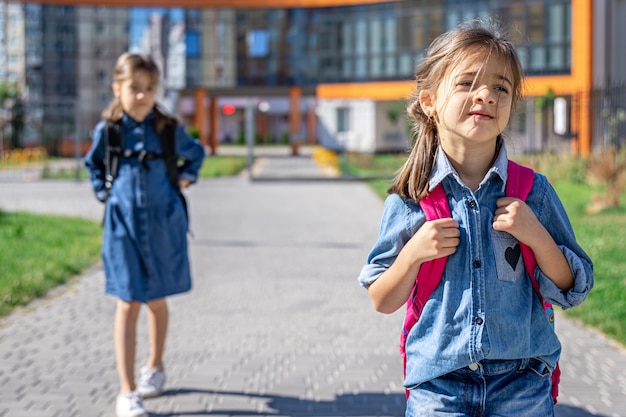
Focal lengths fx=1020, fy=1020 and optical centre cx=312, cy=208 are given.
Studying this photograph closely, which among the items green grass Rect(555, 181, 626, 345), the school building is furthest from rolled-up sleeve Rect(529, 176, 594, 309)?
the school building

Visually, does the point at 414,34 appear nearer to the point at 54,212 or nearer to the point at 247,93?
the point at 247,93

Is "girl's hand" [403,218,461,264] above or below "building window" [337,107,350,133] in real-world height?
below

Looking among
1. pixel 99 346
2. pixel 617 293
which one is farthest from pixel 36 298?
pixel 617 293

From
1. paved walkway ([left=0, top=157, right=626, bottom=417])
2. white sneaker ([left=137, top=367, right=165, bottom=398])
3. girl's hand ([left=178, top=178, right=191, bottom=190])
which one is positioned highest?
girl's hand ([left=178, top=178, right=191, bottom=190])

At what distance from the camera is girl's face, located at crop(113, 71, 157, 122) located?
17.0ft

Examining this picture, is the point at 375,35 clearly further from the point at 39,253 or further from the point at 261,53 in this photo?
the point at 39,253

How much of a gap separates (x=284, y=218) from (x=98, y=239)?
16.3 ft

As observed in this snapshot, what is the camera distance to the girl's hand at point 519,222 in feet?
8.48

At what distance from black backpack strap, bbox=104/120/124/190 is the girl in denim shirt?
9.04 feet

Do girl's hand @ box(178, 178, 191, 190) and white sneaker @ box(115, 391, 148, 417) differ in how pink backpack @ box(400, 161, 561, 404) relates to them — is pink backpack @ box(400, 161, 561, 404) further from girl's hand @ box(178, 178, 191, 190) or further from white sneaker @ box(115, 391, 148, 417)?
girl's hand @ box(178, 178, 191, 190)

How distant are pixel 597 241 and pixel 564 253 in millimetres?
9480

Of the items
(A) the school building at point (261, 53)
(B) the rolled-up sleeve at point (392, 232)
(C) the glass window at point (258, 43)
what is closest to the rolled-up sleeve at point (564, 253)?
(B) the rolled-up sleeve at point (392, 232)

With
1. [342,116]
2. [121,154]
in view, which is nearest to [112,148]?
[121,154]

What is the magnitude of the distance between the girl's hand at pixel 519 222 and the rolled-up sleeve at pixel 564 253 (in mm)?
112
